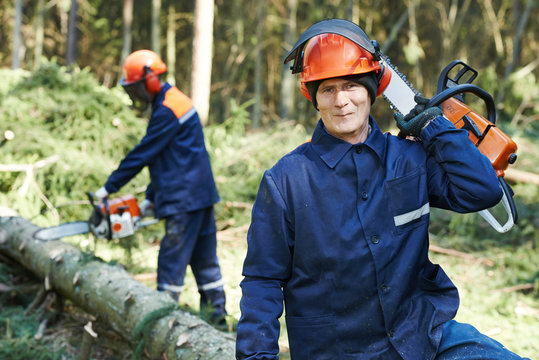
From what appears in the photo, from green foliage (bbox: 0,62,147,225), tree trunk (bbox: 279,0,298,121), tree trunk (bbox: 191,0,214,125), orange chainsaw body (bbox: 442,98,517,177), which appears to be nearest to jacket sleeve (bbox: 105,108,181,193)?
green foliage (bbox: 0,62,147,225)

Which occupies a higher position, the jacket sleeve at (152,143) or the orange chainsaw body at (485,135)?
the orange chainsaw body at (485,135)

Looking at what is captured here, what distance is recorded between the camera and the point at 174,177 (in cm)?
394

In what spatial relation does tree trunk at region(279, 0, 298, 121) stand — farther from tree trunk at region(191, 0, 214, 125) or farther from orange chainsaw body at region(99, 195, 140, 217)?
orange chainsaw body at region(99, 195, 140, 217)

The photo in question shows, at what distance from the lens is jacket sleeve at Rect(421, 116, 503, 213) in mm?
1557

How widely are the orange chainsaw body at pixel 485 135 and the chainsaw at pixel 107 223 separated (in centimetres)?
291

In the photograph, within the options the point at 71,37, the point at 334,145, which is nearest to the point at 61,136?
the point at 334,145

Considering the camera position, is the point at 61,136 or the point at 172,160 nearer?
the point at 172,160

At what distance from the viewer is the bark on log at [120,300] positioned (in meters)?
2.64

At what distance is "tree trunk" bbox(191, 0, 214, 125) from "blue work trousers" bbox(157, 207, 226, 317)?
3532mm

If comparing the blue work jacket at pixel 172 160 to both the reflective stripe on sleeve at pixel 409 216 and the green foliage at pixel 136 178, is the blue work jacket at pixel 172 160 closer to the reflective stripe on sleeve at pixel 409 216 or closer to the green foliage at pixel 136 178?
the green foliage at pixel 136 178

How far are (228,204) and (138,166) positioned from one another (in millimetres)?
2136

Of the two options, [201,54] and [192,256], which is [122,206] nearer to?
[192,256]

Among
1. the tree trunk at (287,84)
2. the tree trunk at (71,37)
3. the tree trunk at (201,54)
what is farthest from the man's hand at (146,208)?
the tree trunk at (71,37)

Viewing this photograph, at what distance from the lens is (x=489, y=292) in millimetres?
4516
